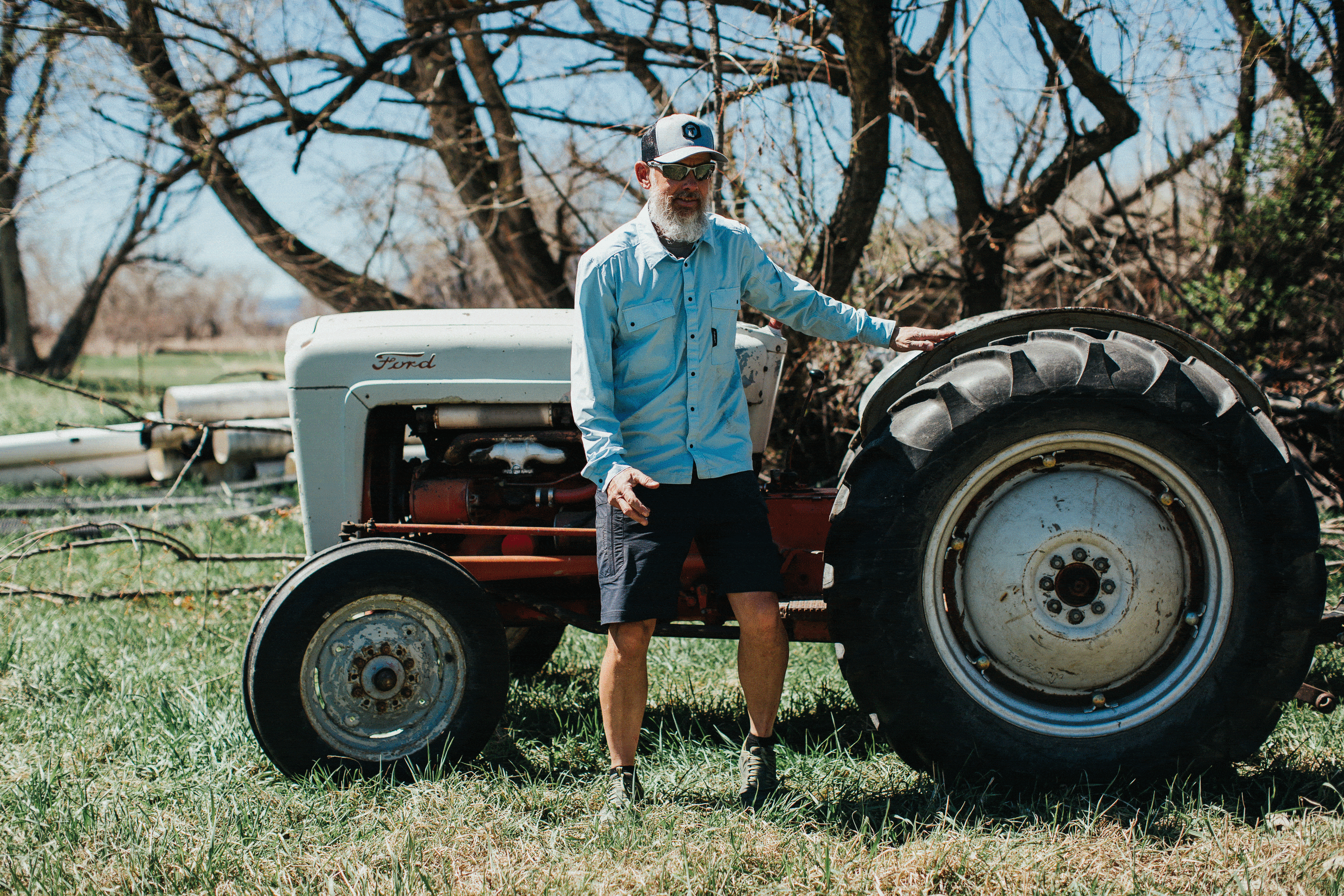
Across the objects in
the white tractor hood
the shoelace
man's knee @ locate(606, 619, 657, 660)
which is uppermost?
the white tractor hood

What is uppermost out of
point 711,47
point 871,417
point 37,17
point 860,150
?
point 37,17

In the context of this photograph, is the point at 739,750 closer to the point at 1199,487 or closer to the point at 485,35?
the point at 1199,487

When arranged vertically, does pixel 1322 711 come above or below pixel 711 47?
below

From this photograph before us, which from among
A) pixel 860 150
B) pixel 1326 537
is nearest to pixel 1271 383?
pixel 1326 537

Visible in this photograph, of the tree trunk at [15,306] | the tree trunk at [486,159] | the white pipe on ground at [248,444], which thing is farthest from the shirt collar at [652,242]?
the tree trunk at [15,306]

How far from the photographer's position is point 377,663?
292 cm

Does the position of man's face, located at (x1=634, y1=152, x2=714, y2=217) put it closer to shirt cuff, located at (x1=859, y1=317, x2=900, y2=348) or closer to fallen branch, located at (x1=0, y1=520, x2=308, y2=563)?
shirt cuff, located at (x1=859, y1=317, x2=900, y2=348)

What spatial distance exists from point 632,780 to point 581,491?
36.7 inches

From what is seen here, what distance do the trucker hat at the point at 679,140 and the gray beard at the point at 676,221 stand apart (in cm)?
12

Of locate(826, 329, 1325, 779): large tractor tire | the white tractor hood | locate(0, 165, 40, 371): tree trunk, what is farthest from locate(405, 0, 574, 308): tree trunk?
locate(0, 165, 40, 371): tree trunk

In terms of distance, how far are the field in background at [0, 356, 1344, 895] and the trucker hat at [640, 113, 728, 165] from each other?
5.94 ft

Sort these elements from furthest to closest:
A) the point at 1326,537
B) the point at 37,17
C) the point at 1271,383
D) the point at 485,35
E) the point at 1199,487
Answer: the point at 37,17 → the point at 485,35 → the point at 1271,383 → the point at 1326,537 → the point at 1199,487

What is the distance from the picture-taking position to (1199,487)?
270 cm

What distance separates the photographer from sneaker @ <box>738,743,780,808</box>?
110 inches
